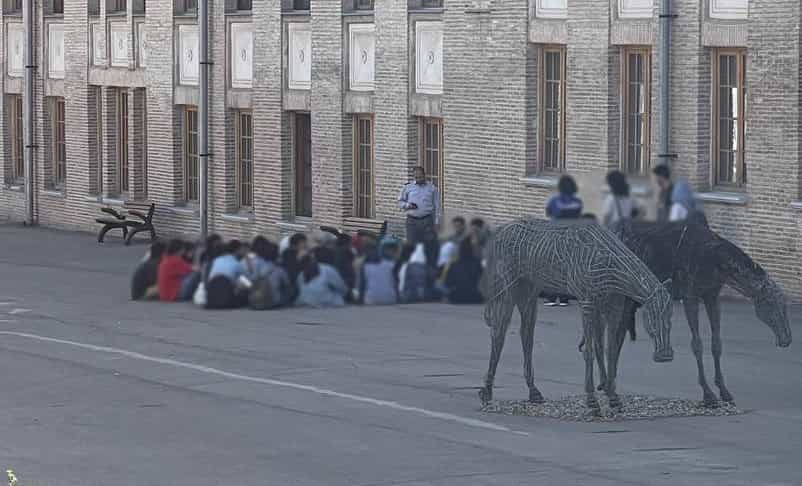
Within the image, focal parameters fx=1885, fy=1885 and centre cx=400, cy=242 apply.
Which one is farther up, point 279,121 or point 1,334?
point 279,121

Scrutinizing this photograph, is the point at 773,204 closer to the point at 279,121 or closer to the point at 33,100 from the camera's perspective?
the point at 279,121

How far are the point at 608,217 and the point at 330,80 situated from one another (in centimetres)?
2204

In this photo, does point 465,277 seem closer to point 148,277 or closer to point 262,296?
point 262,296

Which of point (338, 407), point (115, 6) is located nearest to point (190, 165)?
point (338, 407)

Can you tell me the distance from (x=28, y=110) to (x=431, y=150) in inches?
560

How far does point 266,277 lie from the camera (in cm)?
588

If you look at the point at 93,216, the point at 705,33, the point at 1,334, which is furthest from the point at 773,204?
the point at 93,216

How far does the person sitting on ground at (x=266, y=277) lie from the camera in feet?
18.9

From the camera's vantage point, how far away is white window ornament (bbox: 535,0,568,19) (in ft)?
92.8

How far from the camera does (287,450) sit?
47.3ft

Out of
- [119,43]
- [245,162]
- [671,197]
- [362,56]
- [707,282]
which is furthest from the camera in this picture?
[119,43]

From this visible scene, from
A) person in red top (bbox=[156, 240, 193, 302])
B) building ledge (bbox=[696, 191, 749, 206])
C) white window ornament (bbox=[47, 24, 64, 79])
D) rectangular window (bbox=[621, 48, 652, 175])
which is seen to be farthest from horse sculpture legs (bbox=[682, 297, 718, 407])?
white window ornament (bbox=[47, 24, 64, 79])

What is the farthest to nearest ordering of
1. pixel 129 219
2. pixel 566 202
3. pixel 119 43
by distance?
pixel 119 43
pixel 129 219
pixel 566 202

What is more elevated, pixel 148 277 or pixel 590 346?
pixel 148 277
